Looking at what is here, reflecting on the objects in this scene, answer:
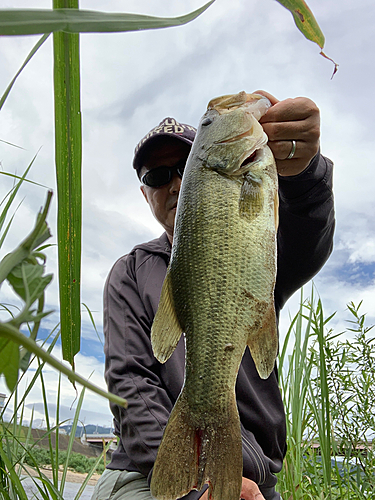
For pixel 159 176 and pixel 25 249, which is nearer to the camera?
pixel 25 249

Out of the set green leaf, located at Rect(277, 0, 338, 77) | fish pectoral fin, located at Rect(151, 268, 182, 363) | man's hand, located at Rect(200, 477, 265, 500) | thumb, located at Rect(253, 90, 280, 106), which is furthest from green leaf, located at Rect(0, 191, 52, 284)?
man's hand, located at Rect(200, 477, 265, 500)

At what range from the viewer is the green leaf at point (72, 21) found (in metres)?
0.26

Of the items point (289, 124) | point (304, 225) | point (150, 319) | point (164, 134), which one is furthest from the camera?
point (164, 134)

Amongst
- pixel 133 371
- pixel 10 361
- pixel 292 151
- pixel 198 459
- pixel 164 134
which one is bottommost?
pixel 198 459

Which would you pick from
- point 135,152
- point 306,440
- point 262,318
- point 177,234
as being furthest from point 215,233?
point 306,440

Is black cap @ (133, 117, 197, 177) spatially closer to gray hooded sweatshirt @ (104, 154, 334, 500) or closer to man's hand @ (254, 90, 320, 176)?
gray hooded sweatshirt @ (104, 154, 334, 500)

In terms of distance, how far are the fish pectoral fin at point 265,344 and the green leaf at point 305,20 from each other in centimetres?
68

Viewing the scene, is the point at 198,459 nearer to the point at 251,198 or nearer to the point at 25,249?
the point at 251,198

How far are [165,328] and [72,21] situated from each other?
100 centimetres

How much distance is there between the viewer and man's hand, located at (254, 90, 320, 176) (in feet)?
4.64

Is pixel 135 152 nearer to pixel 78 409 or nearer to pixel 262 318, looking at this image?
pixel 78 409

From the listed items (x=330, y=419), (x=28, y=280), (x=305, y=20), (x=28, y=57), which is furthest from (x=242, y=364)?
(x=28, y=280)

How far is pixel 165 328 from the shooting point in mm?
1219

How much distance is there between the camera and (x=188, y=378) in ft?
4.15
